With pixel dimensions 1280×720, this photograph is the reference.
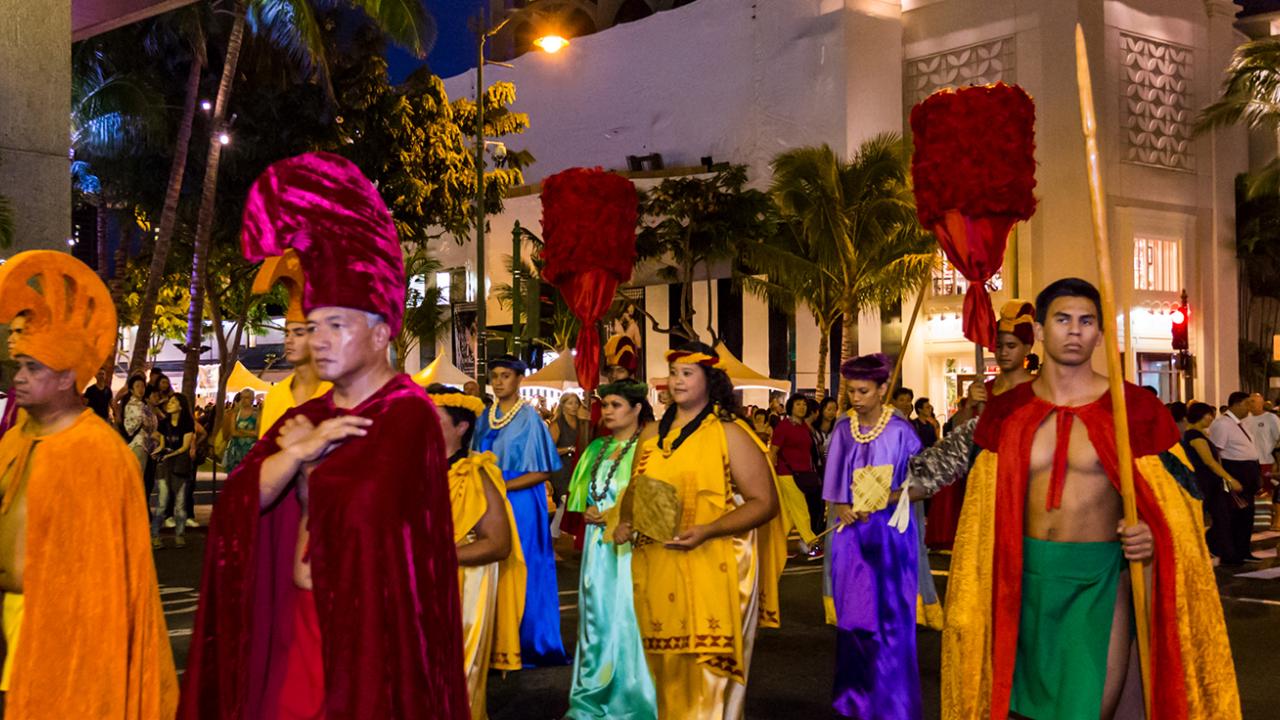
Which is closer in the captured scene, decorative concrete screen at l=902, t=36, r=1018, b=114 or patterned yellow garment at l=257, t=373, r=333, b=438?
patterned yellow garment at l=257, t=373, r=333, b=438

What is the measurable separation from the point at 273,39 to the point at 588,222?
67.2ft

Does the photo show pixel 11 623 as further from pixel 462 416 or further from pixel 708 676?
pixel 708 676

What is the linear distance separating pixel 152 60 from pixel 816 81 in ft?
59.0

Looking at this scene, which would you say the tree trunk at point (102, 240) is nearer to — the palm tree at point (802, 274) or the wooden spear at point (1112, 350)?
the palm tree at point (802, 274)

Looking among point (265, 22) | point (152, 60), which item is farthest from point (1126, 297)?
point (152, 60)

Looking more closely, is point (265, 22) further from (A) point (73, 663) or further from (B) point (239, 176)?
(A) point (73, 663)

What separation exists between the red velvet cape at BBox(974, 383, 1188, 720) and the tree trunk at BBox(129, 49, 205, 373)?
25.0m

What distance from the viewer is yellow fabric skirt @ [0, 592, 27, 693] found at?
506 cm

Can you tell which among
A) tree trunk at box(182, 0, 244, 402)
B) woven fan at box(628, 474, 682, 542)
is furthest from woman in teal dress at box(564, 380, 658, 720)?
tree trunk at box(182, 0, 244, 402)

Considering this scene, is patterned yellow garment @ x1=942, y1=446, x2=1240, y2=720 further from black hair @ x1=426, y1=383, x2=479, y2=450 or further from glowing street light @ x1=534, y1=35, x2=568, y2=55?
glowing street light @ x1=534, y1=35, x2=568, y2=55

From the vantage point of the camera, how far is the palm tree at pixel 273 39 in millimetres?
25438

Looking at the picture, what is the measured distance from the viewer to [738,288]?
42.1 meters

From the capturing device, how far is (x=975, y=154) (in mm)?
10492

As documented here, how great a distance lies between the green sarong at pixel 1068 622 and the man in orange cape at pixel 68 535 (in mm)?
3241
